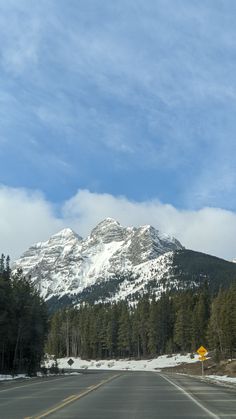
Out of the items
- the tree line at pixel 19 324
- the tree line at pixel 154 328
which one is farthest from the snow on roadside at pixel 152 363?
A: the tree line at pixel 19 324

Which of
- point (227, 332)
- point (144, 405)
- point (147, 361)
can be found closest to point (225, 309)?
point (227, 332)

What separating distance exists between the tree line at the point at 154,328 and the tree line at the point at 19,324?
32858 millimetres

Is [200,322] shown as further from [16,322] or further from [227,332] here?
[16,322]

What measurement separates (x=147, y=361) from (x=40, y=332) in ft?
177

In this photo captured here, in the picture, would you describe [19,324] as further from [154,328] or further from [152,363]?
[154,328]

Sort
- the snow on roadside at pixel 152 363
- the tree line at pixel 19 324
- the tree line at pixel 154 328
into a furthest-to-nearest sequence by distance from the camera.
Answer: the snow on roadside at pixel 152 363 → the tree line at pixel 154 328 → the tree line at pixel 19 324

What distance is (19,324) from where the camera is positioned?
6606 cm

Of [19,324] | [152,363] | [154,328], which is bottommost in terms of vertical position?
[152,363]

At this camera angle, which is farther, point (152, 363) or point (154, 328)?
point (154, 328)

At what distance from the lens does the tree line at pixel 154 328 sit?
3974 inches

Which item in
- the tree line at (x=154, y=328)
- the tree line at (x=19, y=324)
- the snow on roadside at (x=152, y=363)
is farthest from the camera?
the snow on roadside at (x=152, y=363)

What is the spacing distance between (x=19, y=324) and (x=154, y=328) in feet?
234

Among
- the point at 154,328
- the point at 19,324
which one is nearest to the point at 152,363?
the point at 154,328

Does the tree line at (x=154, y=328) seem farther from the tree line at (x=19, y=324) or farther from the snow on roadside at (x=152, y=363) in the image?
the tree line at (x=19, y=324)
